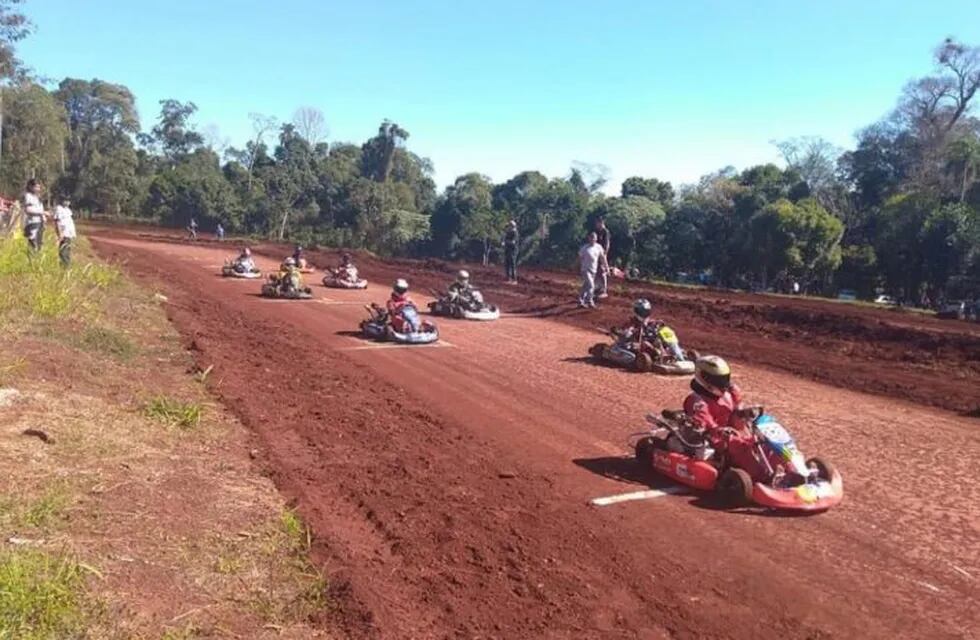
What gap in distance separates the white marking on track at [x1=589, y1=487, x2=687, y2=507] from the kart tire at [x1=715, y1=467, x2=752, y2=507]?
38 cm

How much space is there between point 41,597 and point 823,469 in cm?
614

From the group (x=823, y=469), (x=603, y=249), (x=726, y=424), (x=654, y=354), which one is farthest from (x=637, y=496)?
(x=603, y=249)

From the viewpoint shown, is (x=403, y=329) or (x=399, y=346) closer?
(x=399, y=346)

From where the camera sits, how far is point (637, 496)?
23.6 feet

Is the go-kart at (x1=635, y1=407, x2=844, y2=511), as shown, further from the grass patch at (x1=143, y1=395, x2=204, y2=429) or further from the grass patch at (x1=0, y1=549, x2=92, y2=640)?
the grass patch at (x1=0, y1=549, x2=92, y2=640)

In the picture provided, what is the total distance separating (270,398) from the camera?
32.5 feet

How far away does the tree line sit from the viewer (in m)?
36.1

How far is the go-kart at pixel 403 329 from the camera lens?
50.4ft

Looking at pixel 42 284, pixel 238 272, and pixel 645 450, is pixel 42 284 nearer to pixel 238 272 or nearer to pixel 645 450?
pixel 645 450

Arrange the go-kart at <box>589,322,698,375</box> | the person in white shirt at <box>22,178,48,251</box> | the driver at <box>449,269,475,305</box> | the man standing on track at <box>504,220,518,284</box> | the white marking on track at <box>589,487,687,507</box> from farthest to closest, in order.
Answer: the man standing on track at <box>504,220,518,284</box>
the driver at <box>449,269,475,305</box>
the person in white shirt at <box>22,178,48,251</box>
the go-kart at <box>589,322,698,375</box>
the white marking on track at <box>589,487,687,507</box>

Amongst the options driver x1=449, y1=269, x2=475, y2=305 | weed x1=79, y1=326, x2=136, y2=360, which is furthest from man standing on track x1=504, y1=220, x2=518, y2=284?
weed x1=79, y1=326, x2=136, y2=360

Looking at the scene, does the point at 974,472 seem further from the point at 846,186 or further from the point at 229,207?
the point at 229,207

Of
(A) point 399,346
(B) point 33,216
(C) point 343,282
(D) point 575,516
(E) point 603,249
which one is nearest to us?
(D) point 575,516

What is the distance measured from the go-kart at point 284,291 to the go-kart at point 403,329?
23.1 ft
